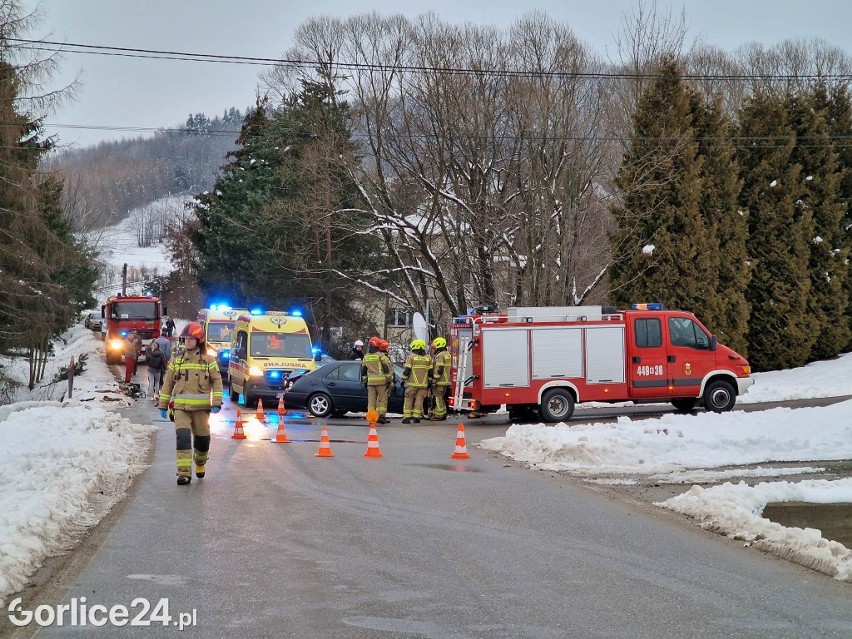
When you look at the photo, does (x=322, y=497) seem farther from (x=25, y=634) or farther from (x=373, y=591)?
(x=25, y=634)

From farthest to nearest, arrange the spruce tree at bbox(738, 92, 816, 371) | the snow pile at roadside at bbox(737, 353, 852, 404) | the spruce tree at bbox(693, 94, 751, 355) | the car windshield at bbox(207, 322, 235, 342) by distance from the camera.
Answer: the car windshield at bbox(207, 322, 235, 342), the spruce tree at bbox(738, 92, 816, 371), the spruce tree at bbox(693, 94, 751, 355), the snow pile at roadside at bbox(737, 353, 852, 404)

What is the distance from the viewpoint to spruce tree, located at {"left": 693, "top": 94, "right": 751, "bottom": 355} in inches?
1296

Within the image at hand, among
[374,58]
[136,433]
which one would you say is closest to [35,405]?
[136,433]

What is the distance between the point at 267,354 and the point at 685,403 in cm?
1104

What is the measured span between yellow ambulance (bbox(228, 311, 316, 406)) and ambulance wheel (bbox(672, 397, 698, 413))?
9.56m

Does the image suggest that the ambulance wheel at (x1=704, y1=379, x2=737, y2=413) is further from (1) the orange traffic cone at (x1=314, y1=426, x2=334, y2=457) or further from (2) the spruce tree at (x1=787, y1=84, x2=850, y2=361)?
(2) the spruce tree at (x1=787, y1=84, x2=850, y2=361)

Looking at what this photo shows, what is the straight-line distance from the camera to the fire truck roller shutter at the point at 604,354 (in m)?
21.9

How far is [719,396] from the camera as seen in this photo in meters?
22.8

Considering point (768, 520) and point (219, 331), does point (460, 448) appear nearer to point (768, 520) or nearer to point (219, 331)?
point (768, 520)

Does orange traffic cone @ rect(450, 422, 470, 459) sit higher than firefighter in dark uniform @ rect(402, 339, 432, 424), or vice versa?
firefighter in dark uniform @ rect(402, 339, 432, 424)

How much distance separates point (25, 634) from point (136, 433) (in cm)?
1324

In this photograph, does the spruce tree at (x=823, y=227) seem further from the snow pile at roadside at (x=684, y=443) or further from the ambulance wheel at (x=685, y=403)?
the snow pile at roadside at (x=684, y=443)

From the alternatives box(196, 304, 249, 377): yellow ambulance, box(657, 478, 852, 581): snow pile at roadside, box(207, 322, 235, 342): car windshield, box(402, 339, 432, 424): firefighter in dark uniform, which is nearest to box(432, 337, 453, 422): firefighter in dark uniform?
box(402, 339, 432, 424): firefighter in dark uniform

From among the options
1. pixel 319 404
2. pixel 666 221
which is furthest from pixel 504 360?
pixel 666 221
